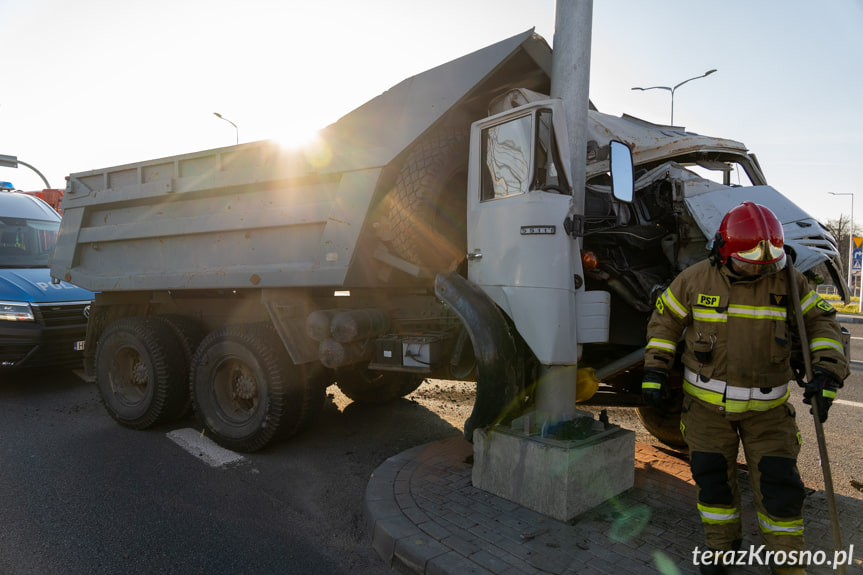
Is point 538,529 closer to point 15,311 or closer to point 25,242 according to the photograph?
point 15,311

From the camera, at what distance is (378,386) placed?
5973 mm

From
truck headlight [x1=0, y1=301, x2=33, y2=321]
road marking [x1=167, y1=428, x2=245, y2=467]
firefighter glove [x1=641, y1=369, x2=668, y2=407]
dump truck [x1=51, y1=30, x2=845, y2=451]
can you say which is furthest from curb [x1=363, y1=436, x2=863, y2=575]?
truck headlight [x1=0, y1=301, x2=33, y2=321]

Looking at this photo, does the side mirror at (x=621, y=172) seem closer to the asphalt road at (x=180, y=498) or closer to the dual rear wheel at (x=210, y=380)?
the asphalt road at (x=180, y=498)

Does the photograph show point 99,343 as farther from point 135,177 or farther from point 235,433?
point 235,433

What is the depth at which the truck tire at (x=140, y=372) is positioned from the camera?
5223 millimetres

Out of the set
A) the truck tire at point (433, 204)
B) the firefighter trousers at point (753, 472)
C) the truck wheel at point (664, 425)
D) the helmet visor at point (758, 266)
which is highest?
the truck tire at point (433, 204)

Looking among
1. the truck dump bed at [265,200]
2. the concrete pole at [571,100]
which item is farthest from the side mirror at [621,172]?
the truck dump bed at [265,200]

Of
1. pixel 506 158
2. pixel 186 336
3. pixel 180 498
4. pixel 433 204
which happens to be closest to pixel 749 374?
pixel 506 158

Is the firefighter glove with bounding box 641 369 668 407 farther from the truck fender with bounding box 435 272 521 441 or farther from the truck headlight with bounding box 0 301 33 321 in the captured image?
the truck headlight with bounding box 0 301 33 321

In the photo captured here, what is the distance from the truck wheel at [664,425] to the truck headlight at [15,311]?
6868 mm

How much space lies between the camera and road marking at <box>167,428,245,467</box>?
14.9 ft

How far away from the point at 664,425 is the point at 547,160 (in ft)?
8.50

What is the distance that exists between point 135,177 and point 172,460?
2.83 m

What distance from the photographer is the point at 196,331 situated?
5.49 m
